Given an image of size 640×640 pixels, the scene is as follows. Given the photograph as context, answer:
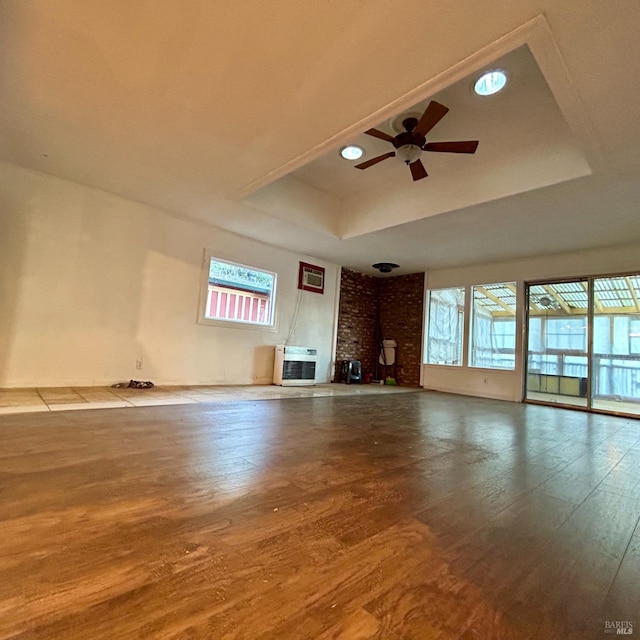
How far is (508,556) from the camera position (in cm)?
122

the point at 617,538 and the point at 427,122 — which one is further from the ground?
the point at 427,122

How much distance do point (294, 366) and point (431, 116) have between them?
460 cm

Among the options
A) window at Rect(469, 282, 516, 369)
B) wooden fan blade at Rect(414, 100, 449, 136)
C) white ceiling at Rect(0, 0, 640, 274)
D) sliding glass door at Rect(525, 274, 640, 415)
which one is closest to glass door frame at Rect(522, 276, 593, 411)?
sliding glass door at Rect(525, 274, 640, 415)

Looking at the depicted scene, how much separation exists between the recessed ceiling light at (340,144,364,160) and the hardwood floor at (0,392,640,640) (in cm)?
343

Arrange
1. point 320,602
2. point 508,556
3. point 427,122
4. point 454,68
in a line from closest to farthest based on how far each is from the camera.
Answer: point 320,602
point 508,556
point 454,68
point 427,122

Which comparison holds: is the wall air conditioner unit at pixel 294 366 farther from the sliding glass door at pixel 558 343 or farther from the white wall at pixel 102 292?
the sliding glass door at pixel 558 343

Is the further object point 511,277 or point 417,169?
point 511,277

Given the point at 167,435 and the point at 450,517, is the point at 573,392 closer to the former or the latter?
the point at 450,517

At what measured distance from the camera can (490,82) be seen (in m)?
3.18

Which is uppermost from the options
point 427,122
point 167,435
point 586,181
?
point 427,122

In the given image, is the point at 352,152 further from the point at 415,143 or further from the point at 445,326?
the point at 445,326

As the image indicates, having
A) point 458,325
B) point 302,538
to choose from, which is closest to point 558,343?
point 458,325

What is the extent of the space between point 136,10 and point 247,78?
753 mm

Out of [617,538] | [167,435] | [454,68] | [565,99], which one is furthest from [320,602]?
[565,99]
